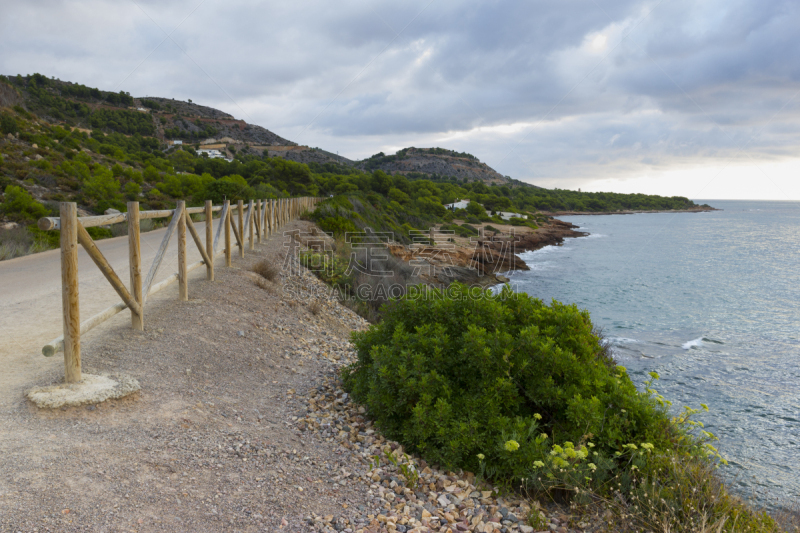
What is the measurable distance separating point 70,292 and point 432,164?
134 metres

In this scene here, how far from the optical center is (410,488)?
3.70 meters

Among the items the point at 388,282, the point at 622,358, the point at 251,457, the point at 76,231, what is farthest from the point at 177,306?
the point at 622,358

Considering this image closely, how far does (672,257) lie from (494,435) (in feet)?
158

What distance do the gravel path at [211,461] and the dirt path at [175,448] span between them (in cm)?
1

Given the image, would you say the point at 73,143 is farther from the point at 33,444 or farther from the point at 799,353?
the point at 799,353

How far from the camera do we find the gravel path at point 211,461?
9.24 ft

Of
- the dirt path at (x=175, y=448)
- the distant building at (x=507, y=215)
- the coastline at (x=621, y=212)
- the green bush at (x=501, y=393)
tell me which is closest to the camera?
the dirt path at (x=175, y=448)

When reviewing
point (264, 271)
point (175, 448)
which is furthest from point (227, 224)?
point (175, 448)

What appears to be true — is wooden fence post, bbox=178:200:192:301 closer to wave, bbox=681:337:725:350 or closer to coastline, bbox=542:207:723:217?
wave, bbox=681:337:725:350

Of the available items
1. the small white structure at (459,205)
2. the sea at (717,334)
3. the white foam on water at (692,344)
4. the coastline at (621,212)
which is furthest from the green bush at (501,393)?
the coastline at (621,212)

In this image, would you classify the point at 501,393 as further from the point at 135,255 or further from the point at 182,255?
the point at 182,255

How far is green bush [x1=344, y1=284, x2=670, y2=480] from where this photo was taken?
153 inches

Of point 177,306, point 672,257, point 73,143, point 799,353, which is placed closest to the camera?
point 177,306

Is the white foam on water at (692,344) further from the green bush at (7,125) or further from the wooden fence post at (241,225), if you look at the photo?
the green bush at (7,125)
